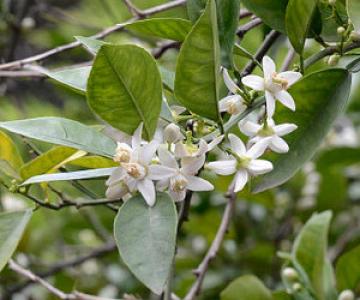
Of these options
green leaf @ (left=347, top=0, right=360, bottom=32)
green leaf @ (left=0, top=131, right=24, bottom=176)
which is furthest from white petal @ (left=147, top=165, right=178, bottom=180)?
green leaf @ (left=347, top=0, right=360, bottom=32)

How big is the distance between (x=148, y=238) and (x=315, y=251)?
560 millimetres

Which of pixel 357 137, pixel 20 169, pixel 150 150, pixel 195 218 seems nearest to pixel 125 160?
pixel 150 150

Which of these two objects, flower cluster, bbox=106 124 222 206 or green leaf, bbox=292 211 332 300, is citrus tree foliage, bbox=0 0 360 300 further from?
green leaf, bbox=292 211 332 300

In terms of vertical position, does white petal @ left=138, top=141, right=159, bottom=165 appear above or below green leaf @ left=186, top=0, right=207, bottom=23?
below

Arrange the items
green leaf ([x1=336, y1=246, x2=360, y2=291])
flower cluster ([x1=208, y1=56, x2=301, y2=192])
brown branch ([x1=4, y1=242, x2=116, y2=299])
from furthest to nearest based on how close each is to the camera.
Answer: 1. brown branch ([x1=4, y1=242, x2=116, y2=299])
2. green leaf ([x1=336, y1=246, x2=360, y2=291])
3. flower cluster ([x1=208, y1=56, x2=301, y2=192])

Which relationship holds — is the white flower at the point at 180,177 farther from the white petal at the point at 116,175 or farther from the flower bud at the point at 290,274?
the flower bud at the point at 290,274

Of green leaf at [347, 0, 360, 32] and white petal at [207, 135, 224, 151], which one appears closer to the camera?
white petal at [207, 135, 224, 151]

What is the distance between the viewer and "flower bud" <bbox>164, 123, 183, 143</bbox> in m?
0.79

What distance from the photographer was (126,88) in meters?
0.79

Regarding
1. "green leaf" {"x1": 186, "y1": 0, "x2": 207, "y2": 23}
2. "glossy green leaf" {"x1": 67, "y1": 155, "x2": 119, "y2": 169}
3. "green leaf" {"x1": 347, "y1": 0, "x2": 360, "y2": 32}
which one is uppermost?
"green leaf" {"x1": 186, "y1": 0, "x2": 207, "y2": 23}

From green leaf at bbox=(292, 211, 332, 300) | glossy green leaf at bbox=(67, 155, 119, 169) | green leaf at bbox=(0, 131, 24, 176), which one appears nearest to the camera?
glossy green leaf at bbox=(67, 155, 119, 169)

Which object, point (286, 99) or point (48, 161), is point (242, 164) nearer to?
point (286, 99)

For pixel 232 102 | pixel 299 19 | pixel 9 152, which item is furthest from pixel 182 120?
pixel 9 152

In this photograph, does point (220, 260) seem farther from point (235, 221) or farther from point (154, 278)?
point (154, 278)
